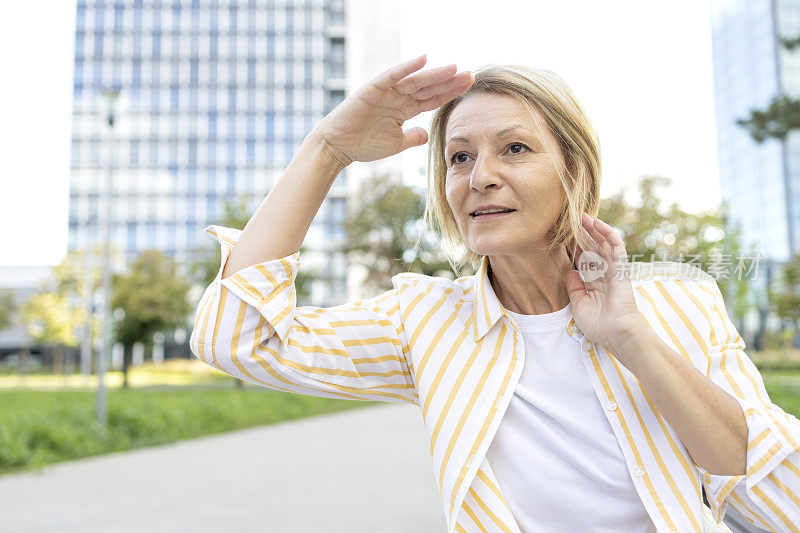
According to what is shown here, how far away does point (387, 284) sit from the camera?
22.1 meters

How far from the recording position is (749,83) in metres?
6.20

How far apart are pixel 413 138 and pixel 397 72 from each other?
0.18 m

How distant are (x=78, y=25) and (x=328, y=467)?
180 ft

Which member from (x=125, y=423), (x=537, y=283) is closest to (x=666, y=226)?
(x=537, y=283)

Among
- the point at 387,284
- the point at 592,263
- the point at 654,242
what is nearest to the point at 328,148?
the point at 592,263

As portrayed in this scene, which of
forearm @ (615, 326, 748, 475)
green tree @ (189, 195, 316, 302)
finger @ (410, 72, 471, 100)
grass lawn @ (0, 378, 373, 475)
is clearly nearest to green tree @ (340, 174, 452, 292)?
green tree @ (189, 195, 316, 302)

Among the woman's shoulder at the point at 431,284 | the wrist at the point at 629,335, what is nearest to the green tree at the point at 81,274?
the woman's shoulder at the point at 431,284

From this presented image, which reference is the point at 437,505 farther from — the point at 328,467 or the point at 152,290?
the point at 152,290

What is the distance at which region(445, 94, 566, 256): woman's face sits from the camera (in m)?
1.20

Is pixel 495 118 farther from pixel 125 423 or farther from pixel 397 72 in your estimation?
pixel 125 423

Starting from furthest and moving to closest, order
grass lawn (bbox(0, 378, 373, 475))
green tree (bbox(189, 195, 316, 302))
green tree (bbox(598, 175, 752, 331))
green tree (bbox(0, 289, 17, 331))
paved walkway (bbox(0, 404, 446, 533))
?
green tree (bbox(0, 289, 17, 331)) < green tree (bbox(189, 195, 316, 302)) < grass lawn (bbox(0, 378, 373, 475)) < green tree (bbox(598, 175, 752, 331)) < paved walkway (bbox(0, 404, 446, 533))

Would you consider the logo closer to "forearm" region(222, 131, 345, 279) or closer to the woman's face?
the woman's face

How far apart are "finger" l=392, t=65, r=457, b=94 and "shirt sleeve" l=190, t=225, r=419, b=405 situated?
35 centimetres

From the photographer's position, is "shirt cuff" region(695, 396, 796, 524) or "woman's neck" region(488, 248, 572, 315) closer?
"shirt cuff" region(695, 396, 796, 524)
